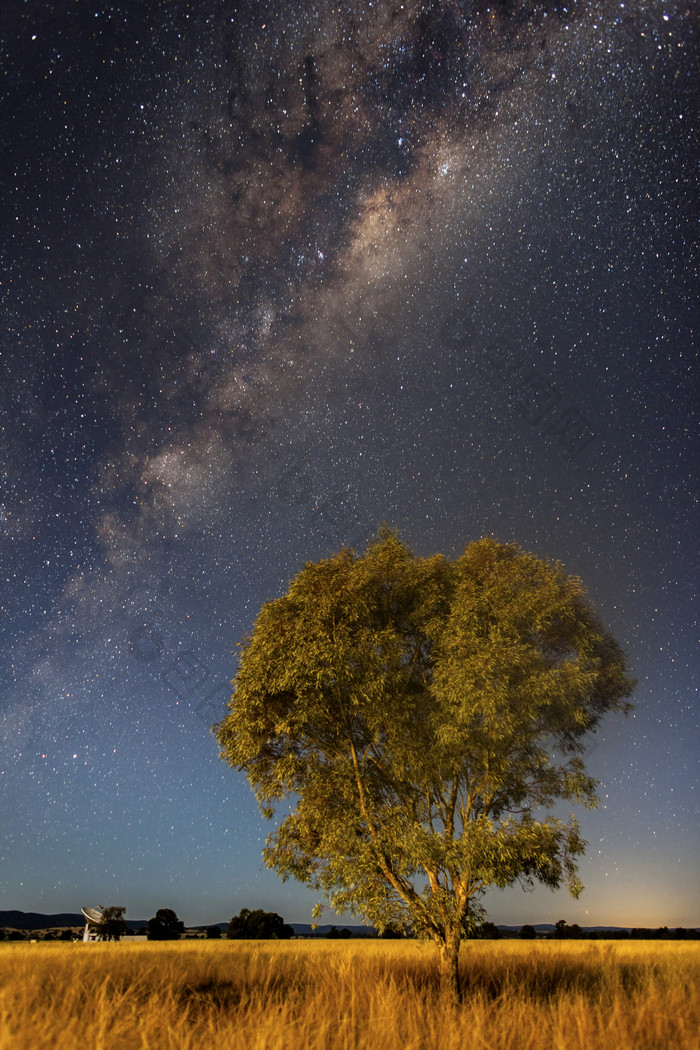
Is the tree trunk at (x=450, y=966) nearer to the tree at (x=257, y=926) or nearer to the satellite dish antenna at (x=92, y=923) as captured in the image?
the tree at (x=257, y=926)

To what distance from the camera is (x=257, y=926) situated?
238 ft

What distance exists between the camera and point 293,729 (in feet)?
49.8

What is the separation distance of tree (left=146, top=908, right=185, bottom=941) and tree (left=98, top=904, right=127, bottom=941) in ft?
13.8

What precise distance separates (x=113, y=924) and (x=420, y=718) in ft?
326

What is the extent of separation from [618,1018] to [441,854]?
15.1 ft

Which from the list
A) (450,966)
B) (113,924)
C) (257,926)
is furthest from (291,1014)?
(113,924)

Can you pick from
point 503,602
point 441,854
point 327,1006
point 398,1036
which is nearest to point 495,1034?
point 398,1036

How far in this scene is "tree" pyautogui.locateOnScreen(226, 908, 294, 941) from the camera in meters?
72.5

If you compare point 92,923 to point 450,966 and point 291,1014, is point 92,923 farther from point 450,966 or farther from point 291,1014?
point 291,1014

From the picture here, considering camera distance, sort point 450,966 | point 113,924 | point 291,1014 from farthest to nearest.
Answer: point 113,924
point 450,966
point 291,1014

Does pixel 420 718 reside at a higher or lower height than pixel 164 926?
higher

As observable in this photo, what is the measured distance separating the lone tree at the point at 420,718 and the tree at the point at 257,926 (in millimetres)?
69655

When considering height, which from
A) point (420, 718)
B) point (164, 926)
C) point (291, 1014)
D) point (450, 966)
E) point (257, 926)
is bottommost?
point (164, 926)

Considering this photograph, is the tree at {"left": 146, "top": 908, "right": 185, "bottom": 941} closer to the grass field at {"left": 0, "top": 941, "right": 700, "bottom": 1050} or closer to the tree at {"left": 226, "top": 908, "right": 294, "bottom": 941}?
the tree at {"left": 226, "top": 908, "right": 294, "bottom": 941}
